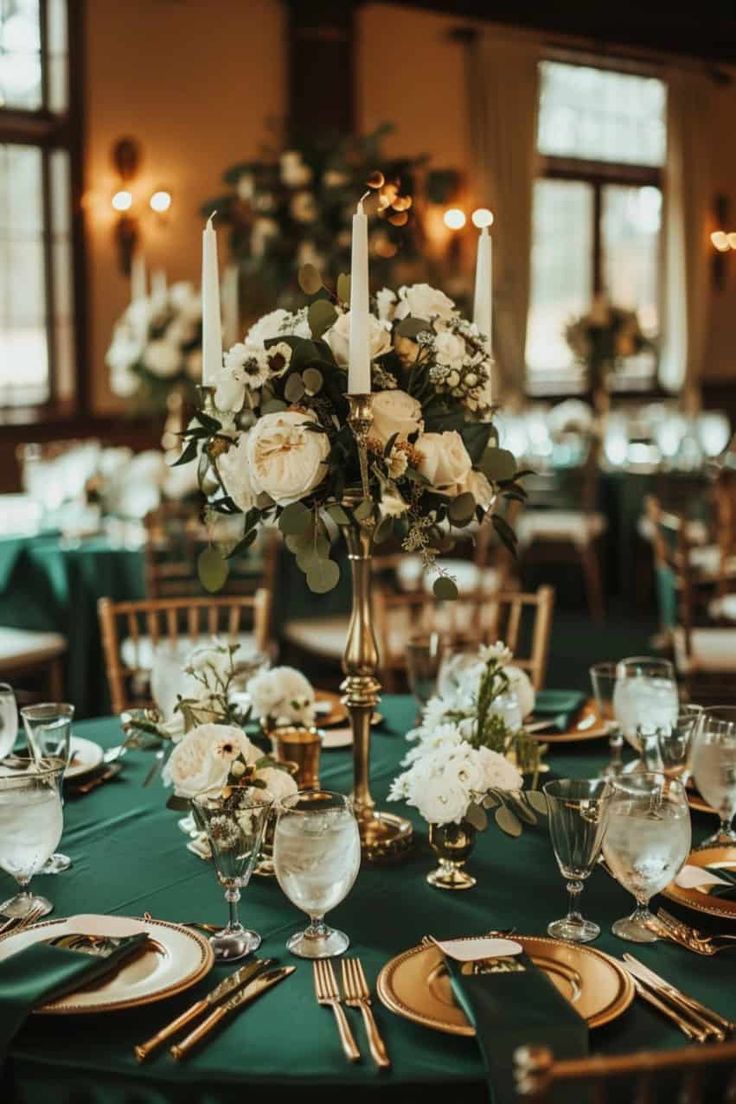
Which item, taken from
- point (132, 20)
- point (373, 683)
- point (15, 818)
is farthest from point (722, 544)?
point (132, 20)

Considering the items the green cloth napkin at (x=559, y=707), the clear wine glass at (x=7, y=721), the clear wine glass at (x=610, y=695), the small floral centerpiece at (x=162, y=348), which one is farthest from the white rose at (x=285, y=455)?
the small floral centerpiece at (x=162, y=348)

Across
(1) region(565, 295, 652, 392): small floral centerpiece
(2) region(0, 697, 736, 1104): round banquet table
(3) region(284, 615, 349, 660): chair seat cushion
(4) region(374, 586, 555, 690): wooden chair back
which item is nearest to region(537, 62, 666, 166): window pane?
(1) region(565, 295, 652, 392): small floral centerpiece

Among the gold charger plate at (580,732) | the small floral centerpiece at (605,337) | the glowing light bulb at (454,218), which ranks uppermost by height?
the glowing light bulb at (454,218)

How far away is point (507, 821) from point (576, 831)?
15 centimetres

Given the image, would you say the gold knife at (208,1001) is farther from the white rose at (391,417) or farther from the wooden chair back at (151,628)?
the wooden chair back at (151,628)

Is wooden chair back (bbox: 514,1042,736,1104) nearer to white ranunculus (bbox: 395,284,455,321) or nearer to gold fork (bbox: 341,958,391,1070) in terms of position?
gold fork (bbox: 341,958,391,1070)

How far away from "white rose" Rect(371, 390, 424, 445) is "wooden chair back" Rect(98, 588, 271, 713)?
3.36 ft

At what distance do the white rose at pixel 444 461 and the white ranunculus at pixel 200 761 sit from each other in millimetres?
435

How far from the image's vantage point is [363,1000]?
1465 mm

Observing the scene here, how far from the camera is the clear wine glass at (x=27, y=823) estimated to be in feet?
5.39

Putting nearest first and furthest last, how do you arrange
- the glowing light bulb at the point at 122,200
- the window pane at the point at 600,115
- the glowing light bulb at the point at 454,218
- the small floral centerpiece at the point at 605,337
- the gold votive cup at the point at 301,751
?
the gold votive cup at the point at 301,751, the glowing light bulb at the point at 122,200, the small floral centerpiece at the point at 605,337, the glowing light bulb at the point at 454,218, the window pane at the point at 600,115

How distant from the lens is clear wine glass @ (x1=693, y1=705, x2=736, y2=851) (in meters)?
1.92

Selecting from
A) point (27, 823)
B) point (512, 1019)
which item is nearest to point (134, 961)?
point (27, 823)

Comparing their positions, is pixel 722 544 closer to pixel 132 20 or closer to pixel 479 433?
pixel 479 433
